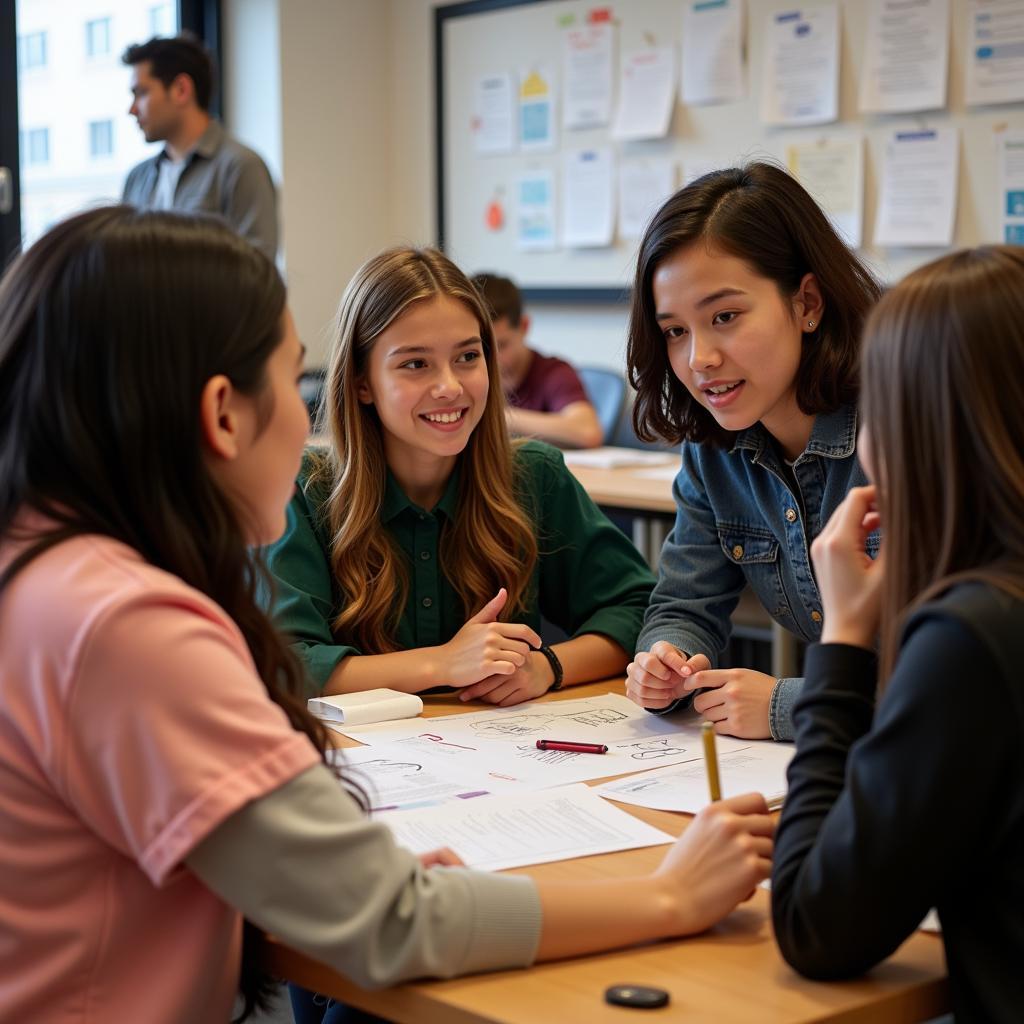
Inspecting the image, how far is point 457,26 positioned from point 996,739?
452cm

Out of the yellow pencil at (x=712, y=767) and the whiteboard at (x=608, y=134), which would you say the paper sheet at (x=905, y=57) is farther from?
the yellow pencil at (x=712, y=767)

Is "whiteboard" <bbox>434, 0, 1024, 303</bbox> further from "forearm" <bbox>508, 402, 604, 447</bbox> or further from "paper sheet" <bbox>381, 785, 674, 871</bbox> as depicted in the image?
"paper sheet" <bbox>381, 785, 674, 871</bbox>

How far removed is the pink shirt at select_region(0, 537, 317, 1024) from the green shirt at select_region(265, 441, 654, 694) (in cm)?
75

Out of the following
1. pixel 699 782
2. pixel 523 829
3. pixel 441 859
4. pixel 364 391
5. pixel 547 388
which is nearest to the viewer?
pixel 441 859

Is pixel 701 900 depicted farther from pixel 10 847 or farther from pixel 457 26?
pixel 457 26

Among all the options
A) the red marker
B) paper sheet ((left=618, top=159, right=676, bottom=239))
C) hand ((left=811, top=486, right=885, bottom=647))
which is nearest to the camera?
hand ((left=811, top=486, right=885, bottom=647))

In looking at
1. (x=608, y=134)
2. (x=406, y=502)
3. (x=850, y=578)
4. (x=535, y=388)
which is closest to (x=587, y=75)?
(x=608, y=134)

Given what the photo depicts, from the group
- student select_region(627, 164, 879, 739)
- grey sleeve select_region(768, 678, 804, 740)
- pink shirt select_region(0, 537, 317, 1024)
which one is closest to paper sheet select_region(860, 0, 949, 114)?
student select_region(627, 164, 879, 739)

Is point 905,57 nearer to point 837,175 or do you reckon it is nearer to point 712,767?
point 837,175

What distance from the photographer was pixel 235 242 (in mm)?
Answer: 986

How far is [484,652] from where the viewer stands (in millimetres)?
1611

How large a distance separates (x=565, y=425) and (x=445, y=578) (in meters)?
1.99

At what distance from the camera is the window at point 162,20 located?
185 inches

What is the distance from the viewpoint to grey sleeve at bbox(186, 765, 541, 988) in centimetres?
84
